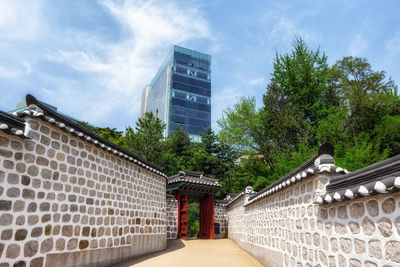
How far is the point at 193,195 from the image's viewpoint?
45.9 feet

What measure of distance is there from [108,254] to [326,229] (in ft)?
15.9

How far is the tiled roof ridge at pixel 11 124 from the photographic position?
141 inches

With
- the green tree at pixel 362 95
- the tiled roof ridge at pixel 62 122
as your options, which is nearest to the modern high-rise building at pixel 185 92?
the green tree at pixel 362 95

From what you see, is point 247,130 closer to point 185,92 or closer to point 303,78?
point 303,78

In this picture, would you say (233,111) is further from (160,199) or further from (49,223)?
(49,223)

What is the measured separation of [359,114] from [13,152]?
767 inches

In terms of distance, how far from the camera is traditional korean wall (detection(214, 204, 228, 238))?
14.8m

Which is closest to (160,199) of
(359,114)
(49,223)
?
(49,223)

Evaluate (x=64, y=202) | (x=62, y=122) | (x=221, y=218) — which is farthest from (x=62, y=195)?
(x=221, y=218)

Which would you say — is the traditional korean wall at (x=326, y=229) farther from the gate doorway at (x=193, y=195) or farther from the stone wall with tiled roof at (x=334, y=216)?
the gate doorway at (x=193, y=195)

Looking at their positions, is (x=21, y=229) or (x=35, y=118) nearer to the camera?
(x=21, y=229)

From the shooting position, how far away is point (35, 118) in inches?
172

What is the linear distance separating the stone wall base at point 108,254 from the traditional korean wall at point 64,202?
0.06 feet

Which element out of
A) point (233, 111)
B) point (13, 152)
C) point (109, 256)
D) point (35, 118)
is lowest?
point (109, 256)
